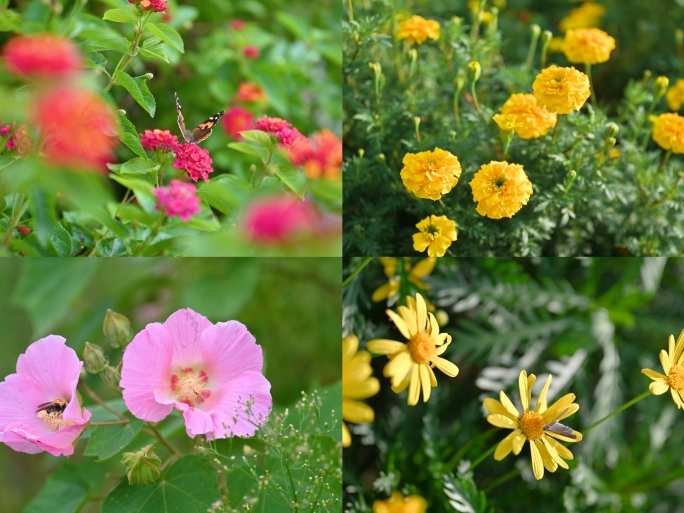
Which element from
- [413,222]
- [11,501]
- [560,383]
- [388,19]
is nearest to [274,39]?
[388,19]

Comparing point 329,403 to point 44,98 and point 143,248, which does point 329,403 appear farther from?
point 44,98

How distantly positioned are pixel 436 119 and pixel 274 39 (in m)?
0.63

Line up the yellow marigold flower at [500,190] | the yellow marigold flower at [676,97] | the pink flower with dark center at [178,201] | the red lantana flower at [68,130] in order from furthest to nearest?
the yellow marigold flower at [676,97] < the yellow marigold flower at [500,190] < the pink flower with dark center at [178,201] < the red lantana flower at [68,130]

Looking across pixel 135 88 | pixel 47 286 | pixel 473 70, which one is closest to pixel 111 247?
pixel 47 286

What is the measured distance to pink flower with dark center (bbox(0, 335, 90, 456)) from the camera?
1.98ft

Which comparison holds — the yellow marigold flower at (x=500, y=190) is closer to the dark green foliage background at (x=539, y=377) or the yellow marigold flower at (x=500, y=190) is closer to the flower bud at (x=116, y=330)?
the dark green foliage background at (x=539, y=377)

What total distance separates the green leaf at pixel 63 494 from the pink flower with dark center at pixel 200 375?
168mm

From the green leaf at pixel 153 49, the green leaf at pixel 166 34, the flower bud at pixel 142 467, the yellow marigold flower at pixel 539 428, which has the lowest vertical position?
the flower bud at pixel 142 467

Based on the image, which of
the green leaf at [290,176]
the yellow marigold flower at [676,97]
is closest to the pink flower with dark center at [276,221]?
the green leaf at [290,176]

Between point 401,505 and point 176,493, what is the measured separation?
0.94ft

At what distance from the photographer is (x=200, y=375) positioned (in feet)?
2.12

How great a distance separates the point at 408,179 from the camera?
725mm

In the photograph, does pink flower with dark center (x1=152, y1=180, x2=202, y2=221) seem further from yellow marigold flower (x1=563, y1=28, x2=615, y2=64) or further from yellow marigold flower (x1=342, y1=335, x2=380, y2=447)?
yellow marigold flower (x1=563, y1=28, x2=615, y2=64)

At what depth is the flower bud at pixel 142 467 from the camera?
618 millimetres
